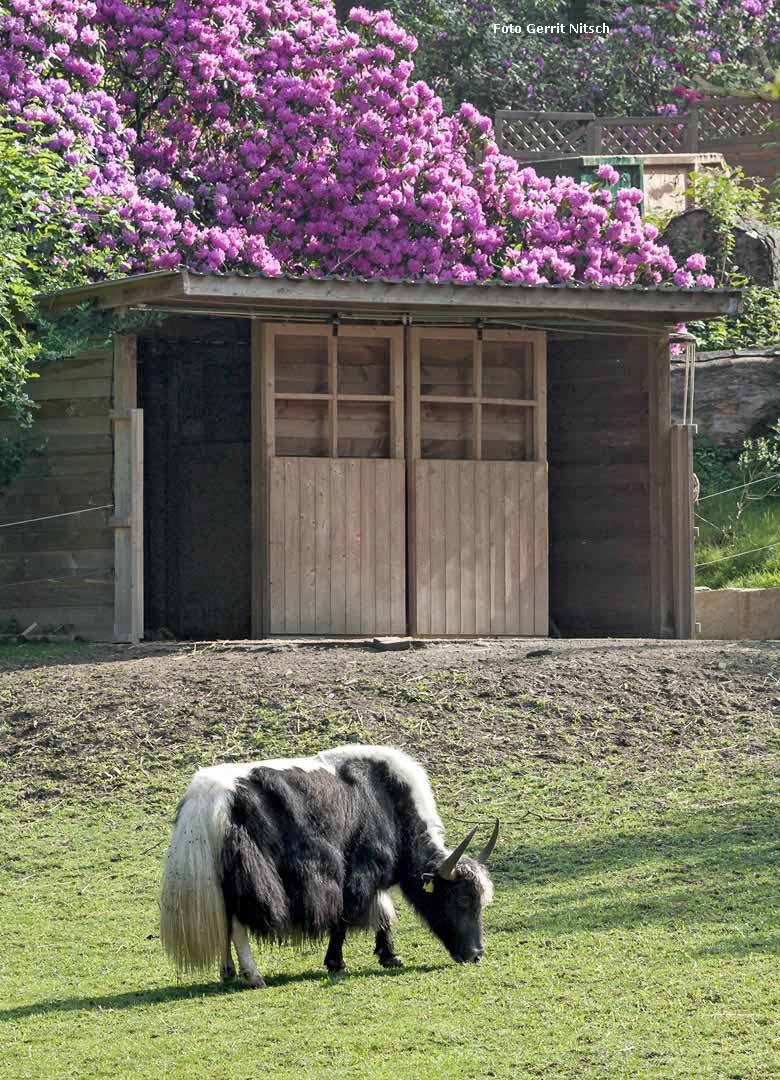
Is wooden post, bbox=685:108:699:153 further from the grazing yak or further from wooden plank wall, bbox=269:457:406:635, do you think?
the grazing yak

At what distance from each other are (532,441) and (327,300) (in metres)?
2.31

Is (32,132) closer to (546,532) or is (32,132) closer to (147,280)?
(147,280)

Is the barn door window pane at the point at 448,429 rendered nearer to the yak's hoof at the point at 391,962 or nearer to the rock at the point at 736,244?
the yak's hoof at the point at 391,962

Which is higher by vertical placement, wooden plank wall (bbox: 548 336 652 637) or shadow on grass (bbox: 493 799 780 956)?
wooden plank wall (bbox: 548 336 652 637)

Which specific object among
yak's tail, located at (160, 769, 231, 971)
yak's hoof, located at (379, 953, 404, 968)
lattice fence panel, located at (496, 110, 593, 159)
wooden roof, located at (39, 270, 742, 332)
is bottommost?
yak's hoof, located at (379, 953, 404, 968)

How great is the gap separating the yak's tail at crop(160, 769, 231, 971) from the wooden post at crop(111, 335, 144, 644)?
674 centimetres

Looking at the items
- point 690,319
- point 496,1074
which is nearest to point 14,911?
point 496,1074

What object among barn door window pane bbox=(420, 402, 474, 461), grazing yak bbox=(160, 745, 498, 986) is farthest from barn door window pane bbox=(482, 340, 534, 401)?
grazing yak bbox=(160, 745, 498, 986)

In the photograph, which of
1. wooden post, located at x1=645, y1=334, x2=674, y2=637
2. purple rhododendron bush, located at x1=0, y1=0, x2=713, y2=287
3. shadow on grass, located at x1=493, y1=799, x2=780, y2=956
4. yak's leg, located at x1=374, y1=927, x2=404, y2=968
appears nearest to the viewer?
yak's leg, located at x1=374, y1=927, x2=404, y2=968

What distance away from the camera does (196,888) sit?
6363 mm

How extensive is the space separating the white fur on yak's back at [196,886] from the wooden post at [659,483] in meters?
8.38

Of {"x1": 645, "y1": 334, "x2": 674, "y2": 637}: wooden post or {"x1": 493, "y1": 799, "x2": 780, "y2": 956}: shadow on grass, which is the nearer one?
{"x1": 493, "y1": 799, "x2": 780, "y2": 956}: shadow on grass

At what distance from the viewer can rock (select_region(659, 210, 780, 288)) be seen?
21.7 metres

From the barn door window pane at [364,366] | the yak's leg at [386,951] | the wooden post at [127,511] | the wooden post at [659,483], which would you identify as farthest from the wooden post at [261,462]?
the yak's leg at [386,951]
